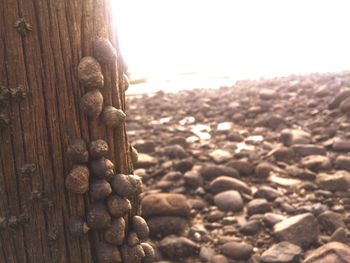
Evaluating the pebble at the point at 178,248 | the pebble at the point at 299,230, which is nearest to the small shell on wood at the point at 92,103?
the pebble at the point at 178,248

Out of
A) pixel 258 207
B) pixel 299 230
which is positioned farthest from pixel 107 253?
pixel 258 207

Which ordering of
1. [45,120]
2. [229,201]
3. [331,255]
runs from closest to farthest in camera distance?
[45,120] → [331,255] → [229,201]

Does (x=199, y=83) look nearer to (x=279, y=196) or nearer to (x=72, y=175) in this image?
(x=279, y=196)

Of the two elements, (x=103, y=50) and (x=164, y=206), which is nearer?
(x=103, y=50)

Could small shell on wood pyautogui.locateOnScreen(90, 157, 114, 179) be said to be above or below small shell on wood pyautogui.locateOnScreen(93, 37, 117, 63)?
below

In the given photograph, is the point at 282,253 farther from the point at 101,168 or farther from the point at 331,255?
the point at 101,168

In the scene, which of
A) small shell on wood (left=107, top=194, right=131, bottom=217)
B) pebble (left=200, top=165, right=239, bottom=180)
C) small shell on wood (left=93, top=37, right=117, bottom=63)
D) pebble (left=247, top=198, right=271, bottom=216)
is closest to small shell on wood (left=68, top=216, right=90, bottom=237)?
small shell on wood (left=107, top=194, right=131, bottom=217)

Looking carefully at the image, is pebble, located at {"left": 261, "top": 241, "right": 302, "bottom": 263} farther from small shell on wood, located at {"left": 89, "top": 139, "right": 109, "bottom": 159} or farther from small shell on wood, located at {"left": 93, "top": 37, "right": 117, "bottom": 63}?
small shell on wood, located at {"left": 93, "top": 37, "right": 117, "bottom": 63}
